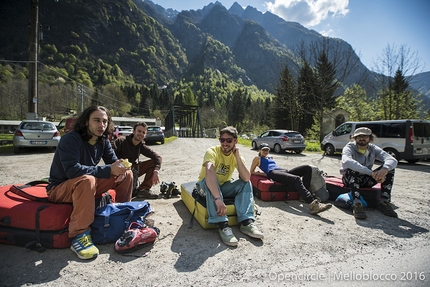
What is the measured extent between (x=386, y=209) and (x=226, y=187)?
284 cm

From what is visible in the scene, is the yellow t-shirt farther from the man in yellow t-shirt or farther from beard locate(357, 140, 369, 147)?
beard locate(357, 140, 369, 147)

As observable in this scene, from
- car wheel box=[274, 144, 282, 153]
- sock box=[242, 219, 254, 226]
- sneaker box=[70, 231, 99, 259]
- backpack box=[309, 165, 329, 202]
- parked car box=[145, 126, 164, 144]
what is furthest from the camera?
parked car box=[145, 126, 164, 144]

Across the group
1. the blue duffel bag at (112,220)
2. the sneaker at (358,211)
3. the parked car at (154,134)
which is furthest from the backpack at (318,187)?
the parked car at (154,134)

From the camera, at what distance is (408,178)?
6664mm

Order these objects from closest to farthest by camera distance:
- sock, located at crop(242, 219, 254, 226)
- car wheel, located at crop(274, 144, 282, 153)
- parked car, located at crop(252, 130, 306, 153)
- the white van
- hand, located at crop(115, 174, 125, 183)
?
sock, located at crop(242, 219, 254, 226)
hand, located at crop(115, 174, 125, 183)
the white van
parked car, located at crop(252, 130, 306, 153)
car wheel, located at crop(274, 144, 282, 153)

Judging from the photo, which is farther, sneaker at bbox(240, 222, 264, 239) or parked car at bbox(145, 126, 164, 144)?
parked car at bbox(145, 126, 164, 144)

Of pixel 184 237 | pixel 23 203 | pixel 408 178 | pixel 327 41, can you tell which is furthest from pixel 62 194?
pixel 327 41

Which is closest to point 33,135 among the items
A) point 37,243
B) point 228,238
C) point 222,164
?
point 37,243

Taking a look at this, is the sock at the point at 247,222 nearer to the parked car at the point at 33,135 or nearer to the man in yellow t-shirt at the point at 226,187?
the man in yellow t-shirt at the point at 226,187

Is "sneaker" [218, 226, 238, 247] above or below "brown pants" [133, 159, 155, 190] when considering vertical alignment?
below

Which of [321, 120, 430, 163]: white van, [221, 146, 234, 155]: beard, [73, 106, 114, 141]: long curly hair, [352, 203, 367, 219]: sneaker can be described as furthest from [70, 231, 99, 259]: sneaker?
[321, 120, 430, 163]: white van

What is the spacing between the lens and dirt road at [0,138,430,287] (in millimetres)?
1974

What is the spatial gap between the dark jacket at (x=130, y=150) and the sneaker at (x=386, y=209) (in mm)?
4109

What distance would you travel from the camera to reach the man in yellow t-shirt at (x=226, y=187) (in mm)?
2732
